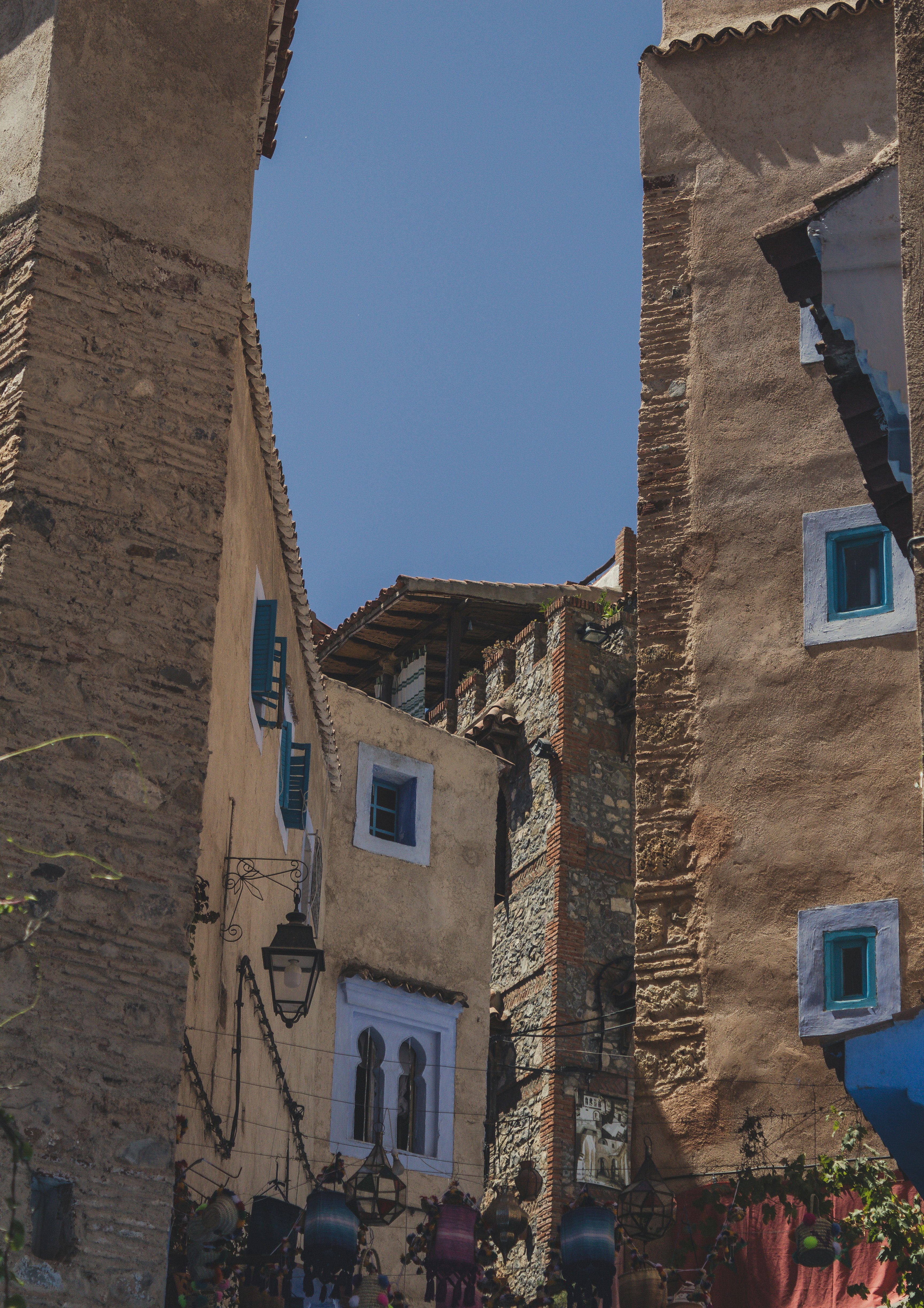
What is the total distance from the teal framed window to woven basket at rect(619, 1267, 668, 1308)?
8.39 m

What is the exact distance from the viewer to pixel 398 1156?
64.1 feet

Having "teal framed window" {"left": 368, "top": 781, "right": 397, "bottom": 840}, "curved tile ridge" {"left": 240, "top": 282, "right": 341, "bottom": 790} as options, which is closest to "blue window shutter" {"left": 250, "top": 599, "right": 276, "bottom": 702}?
"curved tile ridge" {"left": 240, "top": 282, "right": 341, "bottom": 790}

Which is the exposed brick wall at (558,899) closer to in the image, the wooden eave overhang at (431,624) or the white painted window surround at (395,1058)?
the wooden eave overhang at (431,624)

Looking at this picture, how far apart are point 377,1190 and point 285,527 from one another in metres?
5.22

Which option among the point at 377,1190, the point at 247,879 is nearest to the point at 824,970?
the point at 377,1190

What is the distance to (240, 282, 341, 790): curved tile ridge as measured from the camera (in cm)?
1284

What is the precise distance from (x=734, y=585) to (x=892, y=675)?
1.45 meters

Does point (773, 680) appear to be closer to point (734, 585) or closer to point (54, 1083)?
point (734, 585)

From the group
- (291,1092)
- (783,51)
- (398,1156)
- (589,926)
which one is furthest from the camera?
(589,926)

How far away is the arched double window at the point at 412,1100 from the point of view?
19875 millimetres

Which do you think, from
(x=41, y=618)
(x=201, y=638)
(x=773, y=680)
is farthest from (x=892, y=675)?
(x=41, y=618)

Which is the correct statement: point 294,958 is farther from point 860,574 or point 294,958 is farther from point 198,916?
point 860,574

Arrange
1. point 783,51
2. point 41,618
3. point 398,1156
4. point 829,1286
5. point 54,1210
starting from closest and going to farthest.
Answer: point 54,1210 → point 41,618 → point 829,1286 → point 783,51 → point 398,1156

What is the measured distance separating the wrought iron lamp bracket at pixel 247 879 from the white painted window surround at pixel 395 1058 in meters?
3.13
